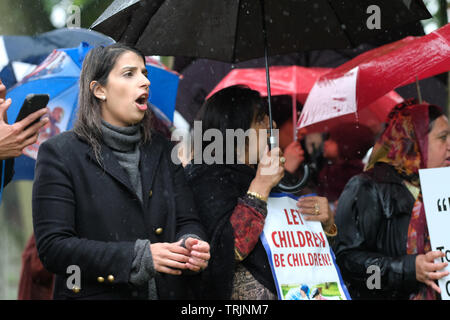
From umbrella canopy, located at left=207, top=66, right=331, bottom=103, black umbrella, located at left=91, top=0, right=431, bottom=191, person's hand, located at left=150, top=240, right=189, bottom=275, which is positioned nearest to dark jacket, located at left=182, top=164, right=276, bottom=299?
black umbrella, located at left=91, top=0, right=431, bottom=191

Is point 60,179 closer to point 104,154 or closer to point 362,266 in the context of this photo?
point 104,154

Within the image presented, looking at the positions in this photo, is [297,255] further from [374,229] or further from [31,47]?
[31,47]

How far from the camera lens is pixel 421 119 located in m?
4.62

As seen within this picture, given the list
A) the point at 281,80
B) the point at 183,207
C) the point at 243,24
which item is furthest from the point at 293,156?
the point at 183,207

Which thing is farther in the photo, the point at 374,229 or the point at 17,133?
the point at 374,229

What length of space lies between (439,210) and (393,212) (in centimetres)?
41

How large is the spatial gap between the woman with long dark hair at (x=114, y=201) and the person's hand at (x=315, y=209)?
79cm

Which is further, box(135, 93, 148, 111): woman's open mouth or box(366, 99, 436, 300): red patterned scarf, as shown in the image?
box(366, 99, 436, 300): red patterned scarf

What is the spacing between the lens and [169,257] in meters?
3.10

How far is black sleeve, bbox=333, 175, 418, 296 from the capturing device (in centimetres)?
432

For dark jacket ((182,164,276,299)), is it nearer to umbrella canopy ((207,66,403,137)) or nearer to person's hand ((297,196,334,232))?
person's hand ((297,196,334,232))

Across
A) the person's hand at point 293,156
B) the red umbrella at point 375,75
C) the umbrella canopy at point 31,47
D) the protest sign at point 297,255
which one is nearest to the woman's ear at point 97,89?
the protest sign at point 297,255

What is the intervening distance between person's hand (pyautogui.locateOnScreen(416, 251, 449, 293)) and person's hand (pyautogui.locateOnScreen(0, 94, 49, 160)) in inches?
93.2
